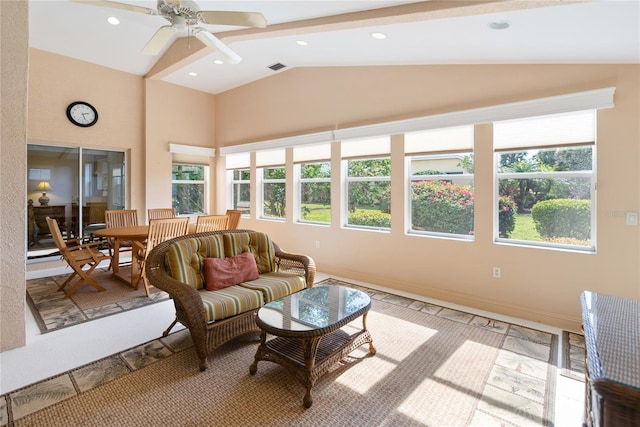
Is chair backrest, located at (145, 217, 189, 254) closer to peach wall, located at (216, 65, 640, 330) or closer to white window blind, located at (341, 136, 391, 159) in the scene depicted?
peach wall, located at (216, 65, 640, 330)

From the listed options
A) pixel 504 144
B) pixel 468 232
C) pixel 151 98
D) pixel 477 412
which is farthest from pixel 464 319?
pixel 151 98

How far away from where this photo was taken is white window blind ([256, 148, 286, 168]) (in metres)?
5.86

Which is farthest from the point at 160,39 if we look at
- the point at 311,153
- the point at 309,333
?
the point at 309,333

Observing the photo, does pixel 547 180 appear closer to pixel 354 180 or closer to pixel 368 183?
pixel 368 183

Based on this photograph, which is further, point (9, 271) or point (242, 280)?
point (242, 280)

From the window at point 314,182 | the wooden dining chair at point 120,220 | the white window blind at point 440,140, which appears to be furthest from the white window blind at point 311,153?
the wooden dining chair at point 120,220

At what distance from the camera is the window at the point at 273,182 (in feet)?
19.4

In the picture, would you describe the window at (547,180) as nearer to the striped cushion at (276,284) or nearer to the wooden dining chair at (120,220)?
the striped cushion at (276,284)

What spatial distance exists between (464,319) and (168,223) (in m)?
3.65

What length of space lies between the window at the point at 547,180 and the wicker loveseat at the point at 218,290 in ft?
7.74

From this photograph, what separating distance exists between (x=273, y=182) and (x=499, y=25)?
4351mm

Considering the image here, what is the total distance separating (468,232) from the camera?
3795 millimetres

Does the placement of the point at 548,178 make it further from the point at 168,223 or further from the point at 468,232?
the point at 168,223

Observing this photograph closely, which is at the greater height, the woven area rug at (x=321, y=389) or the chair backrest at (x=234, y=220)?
the chair backrest at (x=234, y=220)
